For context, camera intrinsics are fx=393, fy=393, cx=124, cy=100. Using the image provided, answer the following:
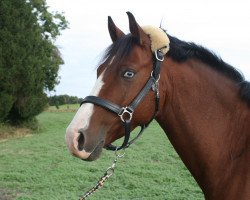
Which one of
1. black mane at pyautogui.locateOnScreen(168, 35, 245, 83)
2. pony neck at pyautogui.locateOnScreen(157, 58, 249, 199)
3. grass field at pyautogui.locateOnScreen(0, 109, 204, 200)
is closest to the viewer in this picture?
pony neck at pyautogui.locateOnScreen(157, 58, 249, 199)

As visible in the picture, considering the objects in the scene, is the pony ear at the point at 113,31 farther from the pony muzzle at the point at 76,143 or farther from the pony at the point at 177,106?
the pony muzzle at the point at 76,143

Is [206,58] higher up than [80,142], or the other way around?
[206,58]

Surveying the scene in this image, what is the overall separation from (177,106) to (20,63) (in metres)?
18.0

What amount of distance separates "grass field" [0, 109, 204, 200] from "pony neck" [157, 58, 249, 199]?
15.1ft

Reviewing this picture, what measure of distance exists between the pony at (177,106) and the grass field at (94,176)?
4.61m

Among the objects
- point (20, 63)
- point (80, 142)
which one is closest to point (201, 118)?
point (80, 142)

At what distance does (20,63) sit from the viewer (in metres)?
19.6

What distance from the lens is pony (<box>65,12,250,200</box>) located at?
2367mm

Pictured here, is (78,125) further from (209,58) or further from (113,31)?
(209,58)

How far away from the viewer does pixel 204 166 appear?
2.50 meters

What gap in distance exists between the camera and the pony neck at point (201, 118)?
2.50 metres

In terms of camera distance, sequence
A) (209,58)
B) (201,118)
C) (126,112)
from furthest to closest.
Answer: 1. (209,58)
2. (201,118)
3. (126,112)

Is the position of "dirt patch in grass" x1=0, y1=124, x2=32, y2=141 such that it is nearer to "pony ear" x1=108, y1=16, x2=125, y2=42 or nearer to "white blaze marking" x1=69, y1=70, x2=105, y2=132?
"pony ear" x1=108, y1=16, x2=125, y2=42

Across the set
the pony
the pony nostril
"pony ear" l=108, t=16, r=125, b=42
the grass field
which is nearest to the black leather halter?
the pony
